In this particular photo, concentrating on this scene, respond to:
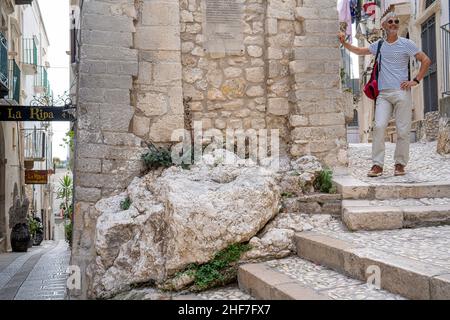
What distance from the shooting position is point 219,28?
217 inches

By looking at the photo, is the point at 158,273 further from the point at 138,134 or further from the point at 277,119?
the point at 277,119

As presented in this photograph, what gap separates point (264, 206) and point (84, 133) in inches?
83.0

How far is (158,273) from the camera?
12.7ft

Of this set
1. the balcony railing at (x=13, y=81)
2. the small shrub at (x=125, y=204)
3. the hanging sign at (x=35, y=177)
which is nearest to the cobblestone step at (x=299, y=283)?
the small shrub at (x=125, y=204)

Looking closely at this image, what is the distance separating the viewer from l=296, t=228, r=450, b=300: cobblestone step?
2.60 meters

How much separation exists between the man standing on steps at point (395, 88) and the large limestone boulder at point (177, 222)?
145 cm

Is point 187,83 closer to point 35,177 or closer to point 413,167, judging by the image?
point 413,167

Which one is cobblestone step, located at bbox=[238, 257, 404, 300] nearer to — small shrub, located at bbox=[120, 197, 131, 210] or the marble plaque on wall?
small shrub, located at bbox=[120, 197, 131, 210]

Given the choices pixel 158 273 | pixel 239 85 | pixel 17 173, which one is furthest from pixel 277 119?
pixel 17 173

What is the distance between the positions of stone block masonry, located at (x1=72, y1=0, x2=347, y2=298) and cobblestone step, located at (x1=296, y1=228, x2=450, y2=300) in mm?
1907

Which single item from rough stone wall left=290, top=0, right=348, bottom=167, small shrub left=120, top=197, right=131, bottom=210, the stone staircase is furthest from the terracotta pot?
the stone staircase

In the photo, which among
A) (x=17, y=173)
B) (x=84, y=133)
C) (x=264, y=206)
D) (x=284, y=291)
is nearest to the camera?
(x=284, y=291)

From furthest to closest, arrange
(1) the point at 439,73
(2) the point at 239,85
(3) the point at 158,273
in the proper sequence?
(1) the point at 439,73, (2) the point at 239,85, (3) the point at 158,273

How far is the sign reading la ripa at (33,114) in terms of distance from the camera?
35.0ft
